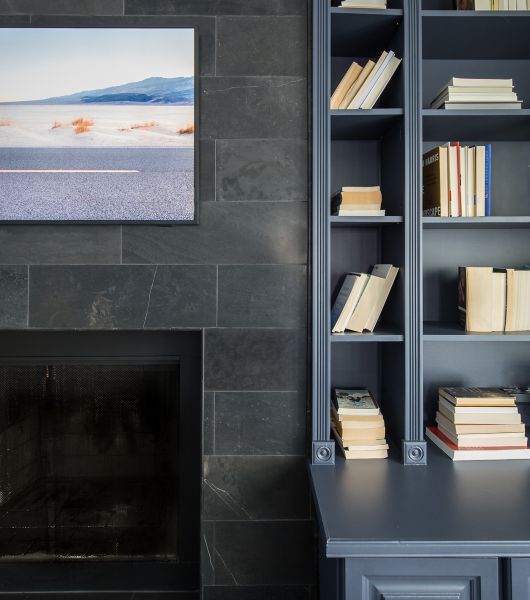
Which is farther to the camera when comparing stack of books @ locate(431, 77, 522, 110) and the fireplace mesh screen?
the fireplace mesh screen

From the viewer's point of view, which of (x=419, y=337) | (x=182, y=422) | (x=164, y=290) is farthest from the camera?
(x=182, y=422)

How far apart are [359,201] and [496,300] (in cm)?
58

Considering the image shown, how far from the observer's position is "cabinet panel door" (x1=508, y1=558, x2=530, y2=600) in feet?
4.11

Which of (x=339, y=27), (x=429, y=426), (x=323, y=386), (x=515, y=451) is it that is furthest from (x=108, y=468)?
(x=339, y=27)

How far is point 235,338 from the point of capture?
181cm

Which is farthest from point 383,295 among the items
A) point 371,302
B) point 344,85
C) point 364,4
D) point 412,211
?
point 364,4

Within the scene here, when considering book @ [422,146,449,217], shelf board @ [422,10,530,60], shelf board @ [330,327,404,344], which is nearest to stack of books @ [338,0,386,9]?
shelf board @ [422,10,530,60]

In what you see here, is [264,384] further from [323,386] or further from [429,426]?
[429,426]

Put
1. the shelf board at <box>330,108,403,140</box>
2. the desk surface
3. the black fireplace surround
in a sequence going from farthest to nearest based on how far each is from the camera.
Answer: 1. the black fireplace surround
2. the shelf board at <box>330,108,403,140</box>
3. the desk surface

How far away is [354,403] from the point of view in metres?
1.75

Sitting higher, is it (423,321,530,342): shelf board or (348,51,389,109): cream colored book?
(348,51,389,109): cream colored book

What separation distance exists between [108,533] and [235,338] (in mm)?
963

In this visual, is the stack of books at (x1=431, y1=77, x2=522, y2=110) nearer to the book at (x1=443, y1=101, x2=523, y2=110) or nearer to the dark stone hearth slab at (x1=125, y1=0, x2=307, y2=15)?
the book at (x1=443, y1=101, x2=523, y2=110)

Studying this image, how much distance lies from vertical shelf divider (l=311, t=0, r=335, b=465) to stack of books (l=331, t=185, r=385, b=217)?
62 mm
